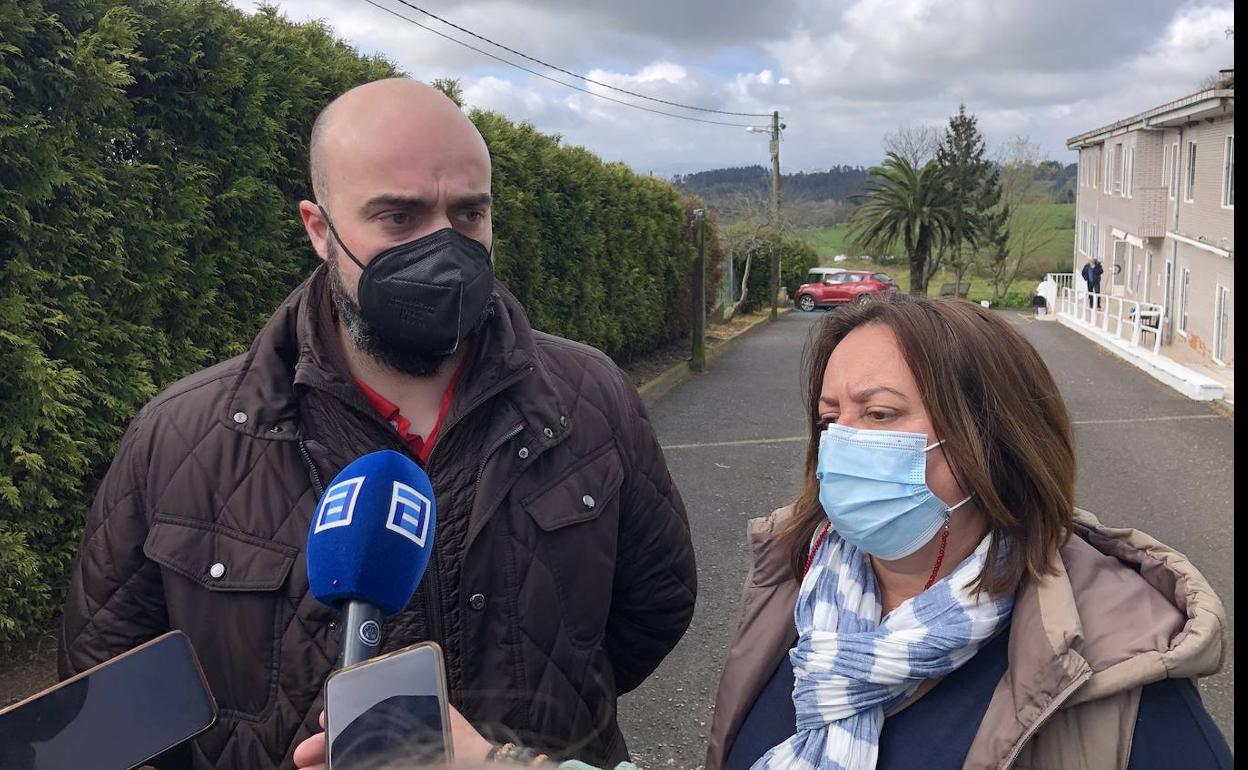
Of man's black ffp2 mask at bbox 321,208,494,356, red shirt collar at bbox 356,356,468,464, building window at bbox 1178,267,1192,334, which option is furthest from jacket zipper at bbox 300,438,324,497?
building window at bbox 1178,267,1192,334

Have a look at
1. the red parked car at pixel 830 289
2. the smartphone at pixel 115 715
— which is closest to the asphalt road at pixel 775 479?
the smartphone at pixel 115 715

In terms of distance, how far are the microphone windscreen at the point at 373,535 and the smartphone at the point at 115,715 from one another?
19 centimetres

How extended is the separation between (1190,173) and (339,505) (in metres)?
25.4

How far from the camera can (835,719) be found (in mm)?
1843

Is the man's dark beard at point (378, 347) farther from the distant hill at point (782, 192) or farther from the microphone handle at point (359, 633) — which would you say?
the distant hill at point (782, 192)

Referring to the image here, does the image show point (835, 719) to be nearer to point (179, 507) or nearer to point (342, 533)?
point (342, 533)

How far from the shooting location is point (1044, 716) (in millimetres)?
1599

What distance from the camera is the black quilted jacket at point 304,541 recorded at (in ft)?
6.49

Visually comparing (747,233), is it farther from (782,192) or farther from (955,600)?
(955,600)

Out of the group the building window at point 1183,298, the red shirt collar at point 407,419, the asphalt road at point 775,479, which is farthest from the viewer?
the building window at point 1183,298

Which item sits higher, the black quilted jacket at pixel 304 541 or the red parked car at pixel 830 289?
the black quilted jacket at pixel 304 541

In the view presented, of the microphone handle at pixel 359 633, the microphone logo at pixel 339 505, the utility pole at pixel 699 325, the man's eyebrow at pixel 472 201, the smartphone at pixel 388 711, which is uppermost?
the man's eyebrow at pixel 472 201

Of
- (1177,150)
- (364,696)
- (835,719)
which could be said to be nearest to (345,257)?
(835,719)

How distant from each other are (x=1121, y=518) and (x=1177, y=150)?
19581mm
